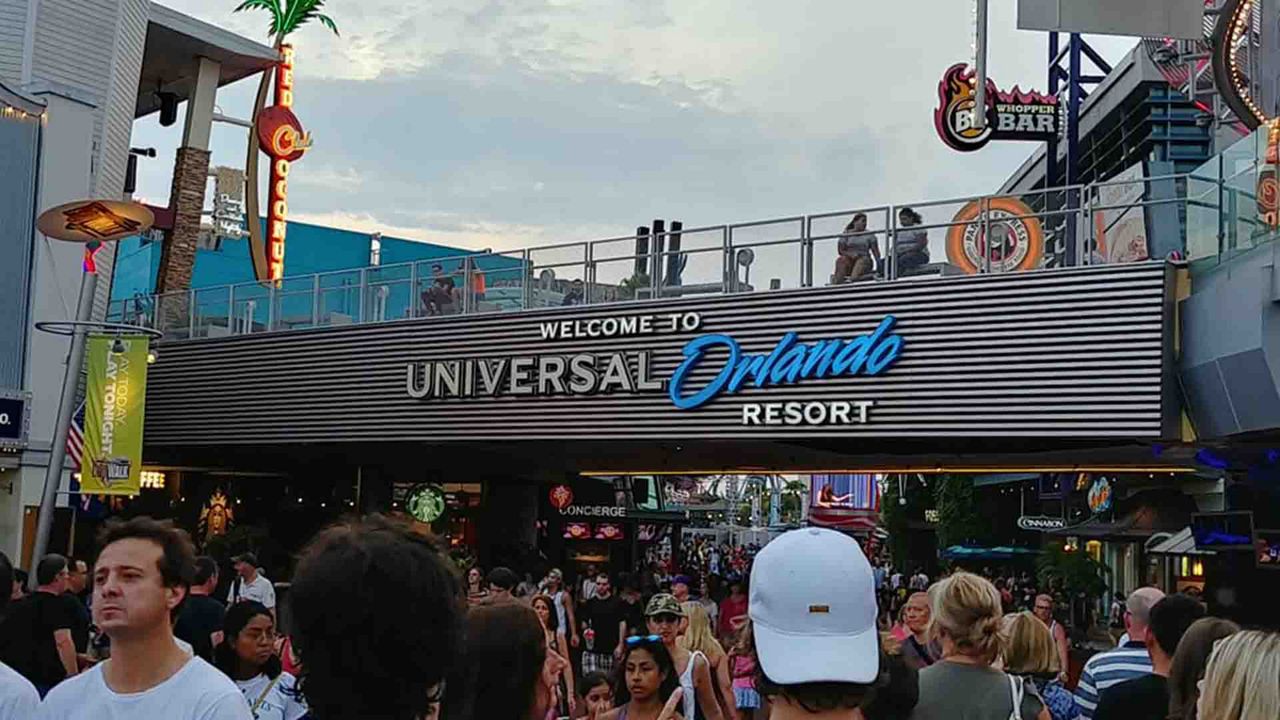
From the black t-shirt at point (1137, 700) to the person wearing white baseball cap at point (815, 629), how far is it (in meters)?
3.47

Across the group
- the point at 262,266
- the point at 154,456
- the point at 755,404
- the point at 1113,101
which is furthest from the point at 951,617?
the point at 1113,101

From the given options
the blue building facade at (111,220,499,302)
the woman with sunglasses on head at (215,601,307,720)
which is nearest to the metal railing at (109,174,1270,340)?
the woman with sunglasses on head at (215,601,307,720)

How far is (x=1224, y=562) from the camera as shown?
16.9m

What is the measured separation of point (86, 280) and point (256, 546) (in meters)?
16.1

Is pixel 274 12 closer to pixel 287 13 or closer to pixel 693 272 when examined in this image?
pixel 287 13

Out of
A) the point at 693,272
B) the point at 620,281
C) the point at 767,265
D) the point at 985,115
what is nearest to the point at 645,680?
the point at 767,265

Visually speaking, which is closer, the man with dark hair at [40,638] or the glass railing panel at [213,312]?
the man with dark hair at [40,638]

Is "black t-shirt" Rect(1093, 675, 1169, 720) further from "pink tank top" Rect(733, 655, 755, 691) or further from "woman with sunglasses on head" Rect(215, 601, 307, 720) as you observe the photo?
"pink tank top" Rect(733, 655, 755, 691)

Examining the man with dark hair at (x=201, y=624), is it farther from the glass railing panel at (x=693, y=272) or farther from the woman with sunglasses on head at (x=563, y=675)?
the glass railing panel at (x=693, y=272)

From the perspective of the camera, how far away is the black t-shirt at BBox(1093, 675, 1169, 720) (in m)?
5.70

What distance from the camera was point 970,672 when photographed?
5.09 metres

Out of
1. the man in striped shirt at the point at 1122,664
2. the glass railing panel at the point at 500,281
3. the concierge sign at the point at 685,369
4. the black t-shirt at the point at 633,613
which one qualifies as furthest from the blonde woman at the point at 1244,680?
the glass railing panel at the point at 500,281

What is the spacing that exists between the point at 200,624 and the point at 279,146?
2643 cm

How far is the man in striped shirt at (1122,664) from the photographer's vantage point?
642 centimetres
